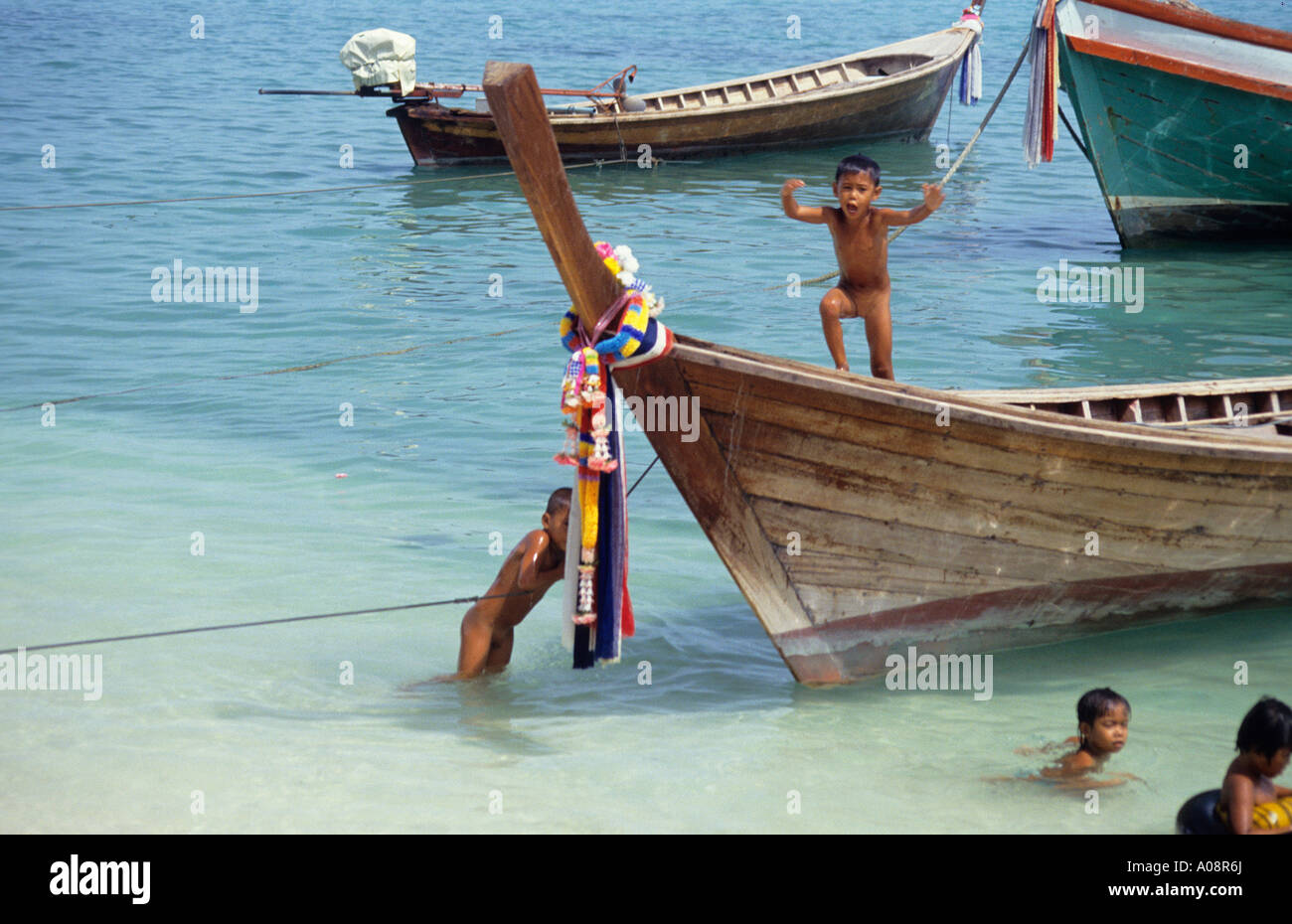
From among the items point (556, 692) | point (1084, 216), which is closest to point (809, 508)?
point (556, 692)

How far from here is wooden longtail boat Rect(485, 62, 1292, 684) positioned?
4.58m

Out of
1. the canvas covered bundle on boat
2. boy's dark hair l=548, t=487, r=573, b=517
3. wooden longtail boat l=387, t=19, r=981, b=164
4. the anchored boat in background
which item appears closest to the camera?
boy's dark hair l=548, t=487, r=573, b=517

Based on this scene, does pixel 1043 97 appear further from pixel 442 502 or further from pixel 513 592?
pixel 513 592

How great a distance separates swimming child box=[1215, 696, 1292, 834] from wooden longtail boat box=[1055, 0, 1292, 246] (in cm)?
883

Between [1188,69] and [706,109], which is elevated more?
[706,109]

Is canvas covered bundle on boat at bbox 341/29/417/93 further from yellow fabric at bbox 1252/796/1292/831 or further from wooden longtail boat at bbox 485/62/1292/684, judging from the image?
yellow fabric at bbox 1252/796/1292/831

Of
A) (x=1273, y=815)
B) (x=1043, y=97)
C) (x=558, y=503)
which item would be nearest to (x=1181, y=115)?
(x=1043, y=97)

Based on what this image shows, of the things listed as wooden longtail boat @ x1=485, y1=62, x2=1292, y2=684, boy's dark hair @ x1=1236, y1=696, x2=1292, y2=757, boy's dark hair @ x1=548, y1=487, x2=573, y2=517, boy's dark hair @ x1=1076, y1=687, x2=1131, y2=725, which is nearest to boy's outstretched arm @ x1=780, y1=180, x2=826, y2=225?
wooden longtail boat @ x1=485, y1=62, x2=1292, y2=684

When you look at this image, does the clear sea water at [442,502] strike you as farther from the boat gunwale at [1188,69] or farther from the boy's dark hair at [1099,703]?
the boat gunwale at [1188,69]

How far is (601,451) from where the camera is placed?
428 centimetres

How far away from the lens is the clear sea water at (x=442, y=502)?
4613 millimetres

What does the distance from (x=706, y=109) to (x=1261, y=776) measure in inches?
546

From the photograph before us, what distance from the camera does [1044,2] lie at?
9367mm

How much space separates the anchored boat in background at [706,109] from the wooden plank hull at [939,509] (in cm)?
Answer: 1027
